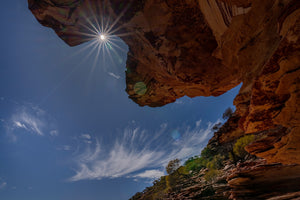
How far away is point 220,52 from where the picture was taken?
8.95 m

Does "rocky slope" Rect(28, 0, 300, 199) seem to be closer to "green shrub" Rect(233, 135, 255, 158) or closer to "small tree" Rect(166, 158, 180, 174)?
"green shrub" Rect(233, 135, 255, 158)

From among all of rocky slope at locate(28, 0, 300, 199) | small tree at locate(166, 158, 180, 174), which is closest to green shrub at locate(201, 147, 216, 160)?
small tree at locate(166, 158, 180, 174)

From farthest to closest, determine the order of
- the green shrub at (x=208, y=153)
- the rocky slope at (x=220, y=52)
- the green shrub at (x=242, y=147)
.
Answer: the green shrub at (x=208, y=153), the green shrub at (x=242, y=147), the rocky slope at (x=220, y=52)

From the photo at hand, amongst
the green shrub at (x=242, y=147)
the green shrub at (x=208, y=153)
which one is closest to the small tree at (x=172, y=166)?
the green shrub at (x=208, y=153)

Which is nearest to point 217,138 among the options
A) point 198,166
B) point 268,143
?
point 198,166

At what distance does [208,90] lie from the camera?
1307 centimetres

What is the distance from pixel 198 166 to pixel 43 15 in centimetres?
5957

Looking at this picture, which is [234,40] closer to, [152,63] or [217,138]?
[152,63]

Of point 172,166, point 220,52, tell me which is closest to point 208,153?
point 172,166

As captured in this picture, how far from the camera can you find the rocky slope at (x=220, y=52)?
12.9 feet

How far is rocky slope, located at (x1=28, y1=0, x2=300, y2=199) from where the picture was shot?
3.94m

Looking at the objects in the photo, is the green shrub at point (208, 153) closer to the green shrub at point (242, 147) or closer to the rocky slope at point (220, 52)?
the green shrub at point (242, 147)

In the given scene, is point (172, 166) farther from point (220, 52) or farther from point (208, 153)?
point (220, 52)

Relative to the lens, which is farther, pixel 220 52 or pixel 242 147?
pixel 242 147
